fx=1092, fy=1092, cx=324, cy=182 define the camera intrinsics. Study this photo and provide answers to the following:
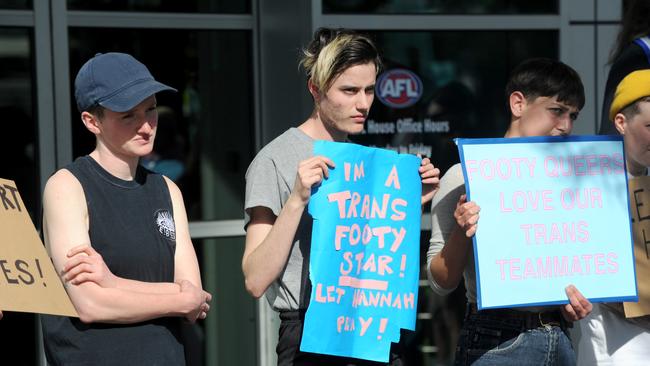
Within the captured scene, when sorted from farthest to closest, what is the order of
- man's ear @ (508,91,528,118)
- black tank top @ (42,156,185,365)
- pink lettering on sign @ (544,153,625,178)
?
man's ear @ (508,91,528,118) < pink lettering on sign @ (544,153,625,178) < black tank top @ (42,156,185,365)

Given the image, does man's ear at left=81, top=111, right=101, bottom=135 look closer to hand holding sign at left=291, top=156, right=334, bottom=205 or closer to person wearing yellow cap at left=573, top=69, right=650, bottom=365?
hand holding sign at left=291, top=156, right=334, bottom=205

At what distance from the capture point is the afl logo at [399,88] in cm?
586

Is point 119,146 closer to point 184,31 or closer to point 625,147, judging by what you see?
point 625,147

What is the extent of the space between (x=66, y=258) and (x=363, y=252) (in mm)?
878

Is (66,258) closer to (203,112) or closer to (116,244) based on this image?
(116,244)

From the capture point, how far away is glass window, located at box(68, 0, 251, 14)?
5.76 metres

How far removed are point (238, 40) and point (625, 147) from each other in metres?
2.88

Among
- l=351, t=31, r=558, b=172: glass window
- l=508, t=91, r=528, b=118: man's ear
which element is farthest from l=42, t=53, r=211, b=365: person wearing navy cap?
l=351, t=31, r=558, b=172: glass window

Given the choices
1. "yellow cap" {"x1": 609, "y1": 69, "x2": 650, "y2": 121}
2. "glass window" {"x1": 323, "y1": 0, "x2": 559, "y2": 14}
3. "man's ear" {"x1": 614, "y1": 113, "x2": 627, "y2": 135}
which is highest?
"glass window" {"x1": 323, "y1": 0, "x2": 559, "y2": 14}

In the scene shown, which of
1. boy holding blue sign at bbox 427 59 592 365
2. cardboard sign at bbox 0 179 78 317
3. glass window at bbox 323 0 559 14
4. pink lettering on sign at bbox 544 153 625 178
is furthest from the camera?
glass window at bbox 323 0 559 14

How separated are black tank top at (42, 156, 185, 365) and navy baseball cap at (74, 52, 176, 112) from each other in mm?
186

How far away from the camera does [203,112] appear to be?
19.9ft

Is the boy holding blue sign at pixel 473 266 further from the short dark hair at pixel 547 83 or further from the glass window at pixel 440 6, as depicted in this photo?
the glass window at pixel 440 6

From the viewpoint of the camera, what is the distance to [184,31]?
5973 mm
